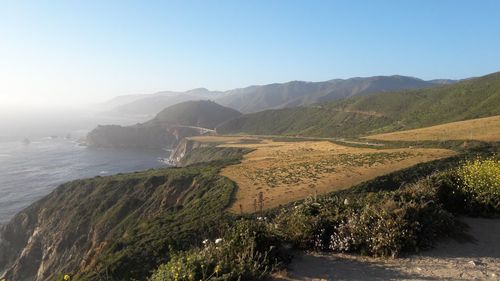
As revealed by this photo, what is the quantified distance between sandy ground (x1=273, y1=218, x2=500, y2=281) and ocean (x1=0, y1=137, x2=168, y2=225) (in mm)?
71446

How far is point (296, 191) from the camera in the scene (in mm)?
38594

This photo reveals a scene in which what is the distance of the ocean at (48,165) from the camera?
85.0m

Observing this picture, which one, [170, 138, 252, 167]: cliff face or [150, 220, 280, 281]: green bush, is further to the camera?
[170, 138, 252, 167]: cliff face

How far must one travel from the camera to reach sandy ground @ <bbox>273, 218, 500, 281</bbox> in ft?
28.0

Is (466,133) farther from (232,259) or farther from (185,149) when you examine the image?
(185,149)

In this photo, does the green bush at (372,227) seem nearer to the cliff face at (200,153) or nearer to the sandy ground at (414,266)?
the sandy ground at (414,266)

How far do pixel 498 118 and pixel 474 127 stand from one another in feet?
25.4

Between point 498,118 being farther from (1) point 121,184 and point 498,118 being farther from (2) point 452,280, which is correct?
(2) point 452,280

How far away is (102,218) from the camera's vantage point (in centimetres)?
5228

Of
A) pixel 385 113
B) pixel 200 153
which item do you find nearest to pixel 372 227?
pixel 200 153

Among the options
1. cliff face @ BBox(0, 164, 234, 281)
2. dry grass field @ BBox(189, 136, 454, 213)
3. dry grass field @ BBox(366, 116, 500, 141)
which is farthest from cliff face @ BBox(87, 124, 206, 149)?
dry grass field @ BBox(189, 136, 454, 213)

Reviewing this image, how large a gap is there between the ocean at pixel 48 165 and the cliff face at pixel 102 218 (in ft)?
36.6

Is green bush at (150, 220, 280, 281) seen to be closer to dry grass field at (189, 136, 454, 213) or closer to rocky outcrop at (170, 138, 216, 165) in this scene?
dry grass field at (189, 136, 454, 213)

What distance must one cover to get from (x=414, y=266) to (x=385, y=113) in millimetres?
131161
